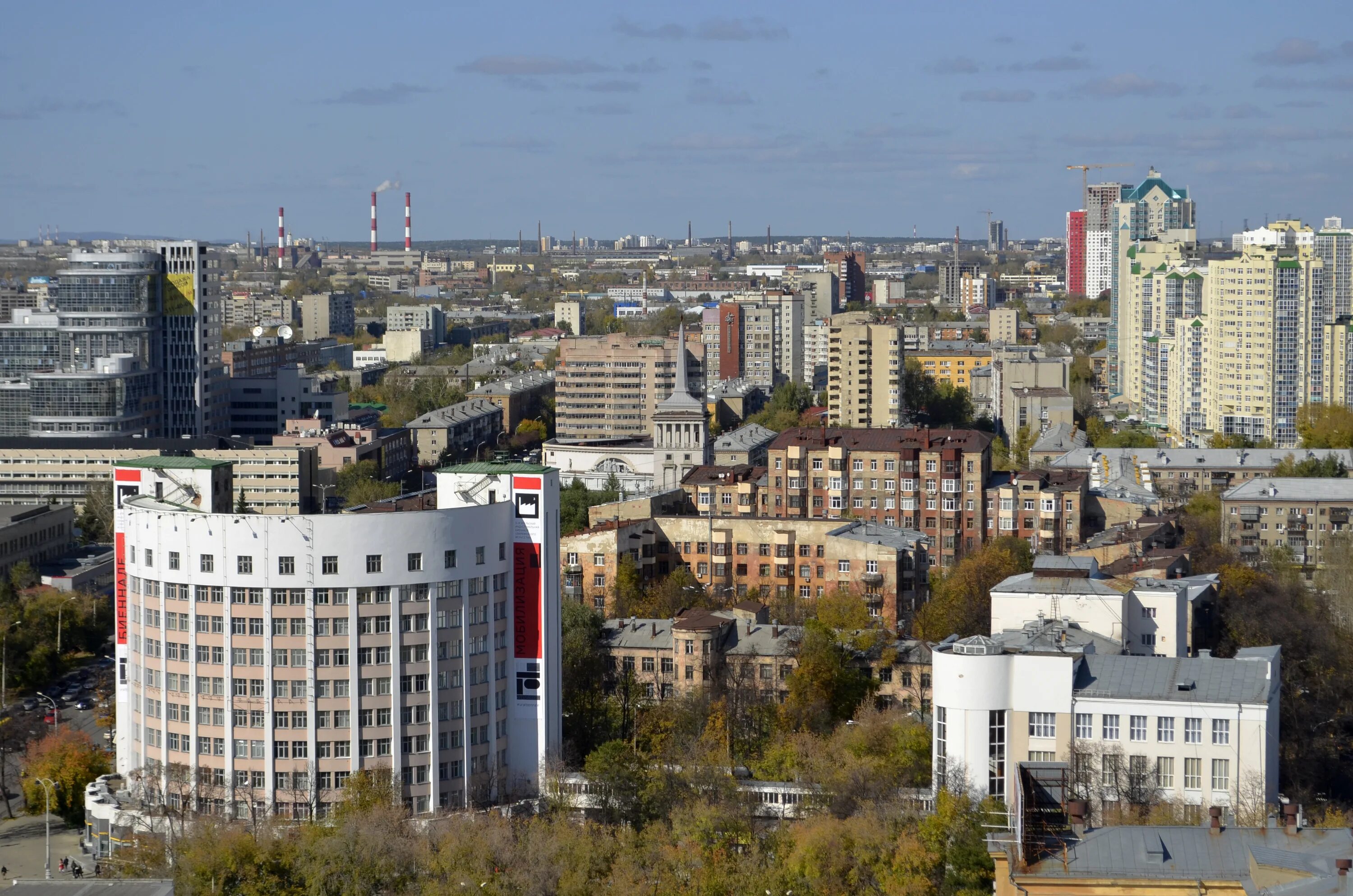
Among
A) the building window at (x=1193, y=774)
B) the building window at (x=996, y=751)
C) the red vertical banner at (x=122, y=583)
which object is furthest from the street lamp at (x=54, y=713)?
the building window at (x=1193, y=774)

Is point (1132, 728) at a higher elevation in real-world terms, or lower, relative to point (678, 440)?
lower

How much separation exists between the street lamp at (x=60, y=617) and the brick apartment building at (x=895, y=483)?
17536 millimetres

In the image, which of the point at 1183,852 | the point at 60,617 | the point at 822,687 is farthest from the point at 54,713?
the point at 1183,852

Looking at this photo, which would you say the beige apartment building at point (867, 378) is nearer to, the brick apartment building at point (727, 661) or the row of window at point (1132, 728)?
the brick apartment building at point (727, 661)

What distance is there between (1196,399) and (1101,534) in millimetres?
29174

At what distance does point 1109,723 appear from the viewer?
91.8 ft

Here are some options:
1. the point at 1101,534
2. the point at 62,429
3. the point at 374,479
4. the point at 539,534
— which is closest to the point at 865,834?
the point at 539,534

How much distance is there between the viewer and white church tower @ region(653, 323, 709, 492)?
66.9 m

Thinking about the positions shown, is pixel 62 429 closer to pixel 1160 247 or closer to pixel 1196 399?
pixel 1196 399

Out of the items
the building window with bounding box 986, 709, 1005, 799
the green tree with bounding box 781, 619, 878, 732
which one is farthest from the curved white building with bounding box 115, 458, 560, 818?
the building window with bounding box 986, 709, 1005, 799

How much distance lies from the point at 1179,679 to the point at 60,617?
75.2 ft

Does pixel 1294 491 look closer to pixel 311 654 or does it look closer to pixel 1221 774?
pixel 1221 774

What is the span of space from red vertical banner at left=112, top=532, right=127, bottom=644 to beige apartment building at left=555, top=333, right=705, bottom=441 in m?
52.1

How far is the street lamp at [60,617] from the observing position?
4056cm
